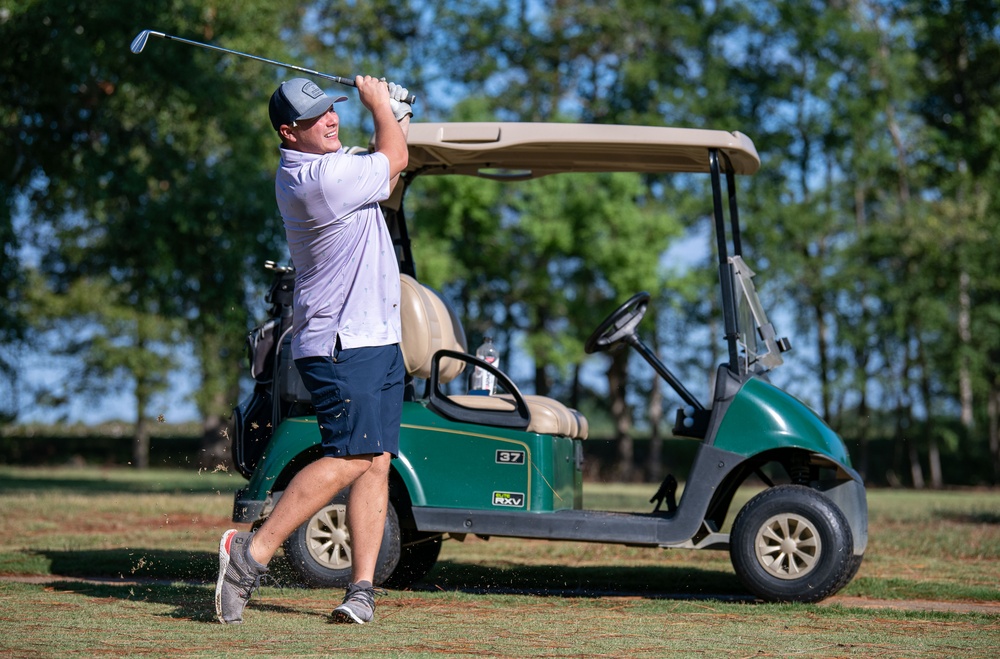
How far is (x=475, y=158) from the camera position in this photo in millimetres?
6828

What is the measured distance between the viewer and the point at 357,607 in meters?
4.73

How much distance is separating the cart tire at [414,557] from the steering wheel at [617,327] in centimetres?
129

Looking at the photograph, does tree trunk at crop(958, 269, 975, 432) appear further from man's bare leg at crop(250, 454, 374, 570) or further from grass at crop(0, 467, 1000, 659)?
man's bare leg at crop(250, 454, 374, 570)

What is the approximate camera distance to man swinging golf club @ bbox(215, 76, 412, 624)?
4.80 m

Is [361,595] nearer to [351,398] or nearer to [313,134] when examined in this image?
[351,398]

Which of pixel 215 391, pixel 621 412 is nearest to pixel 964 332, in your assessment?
pixel 621 412

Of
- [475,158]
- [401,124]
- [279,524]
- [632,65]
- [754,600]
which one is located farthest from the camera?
[632,65]

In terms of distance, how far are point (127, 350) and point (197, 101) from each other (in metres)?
21.4

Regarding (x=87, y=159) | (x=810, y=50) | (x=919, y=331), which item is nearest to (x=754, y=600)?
(x=87, y=159)

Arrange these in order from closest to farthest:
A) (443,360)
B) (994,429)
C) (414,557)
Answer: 1. (443,360)
2. (414,557)
3. (994,429)

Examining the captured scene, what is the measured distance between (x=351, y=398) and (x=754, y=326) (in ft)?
8.42

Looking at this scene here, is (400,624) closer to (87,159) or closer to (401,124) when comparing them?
(401,124)

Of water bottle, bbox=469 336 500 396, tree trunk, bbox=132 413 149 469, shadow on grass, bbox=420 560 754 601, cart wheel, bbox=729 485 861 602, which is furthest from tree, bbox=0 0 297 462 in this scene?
tree trunk, bbox=132 413 149 469

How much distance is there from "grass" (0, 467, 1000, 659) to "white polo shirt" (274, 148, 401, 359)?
1.10 meters
